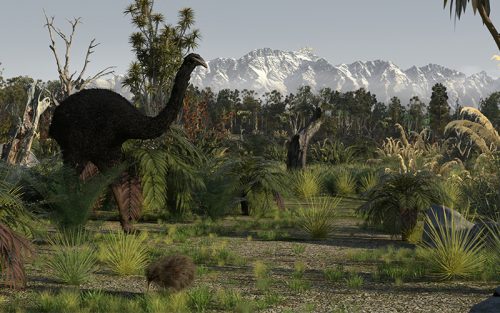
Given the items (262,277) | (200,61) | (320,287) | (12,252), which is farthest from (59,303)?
(200,61)

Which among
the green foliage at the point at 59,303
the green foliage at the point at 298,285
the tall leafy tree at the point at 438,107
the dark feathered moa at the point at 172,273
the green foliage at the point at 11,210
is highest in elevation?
the tall leafy tree at the point at 438,107

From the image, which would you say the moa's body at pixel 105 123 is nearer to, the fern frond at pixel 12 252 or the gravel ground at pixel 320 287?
the gravel ground at pixel 320 287

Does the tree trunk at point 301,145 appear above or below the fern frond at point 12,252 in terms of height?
above

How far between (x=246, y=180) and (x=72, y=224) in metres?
5.23

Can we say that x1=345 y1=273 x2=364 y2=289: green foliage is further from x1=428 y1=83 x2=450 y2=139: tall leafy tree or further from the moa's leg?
x1=428 y1=83 x2=450 y2=139: tall leafy tree

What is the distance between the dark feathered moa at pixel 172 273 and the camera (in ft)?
17.9

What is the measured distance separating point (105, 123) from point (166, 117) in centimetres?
94

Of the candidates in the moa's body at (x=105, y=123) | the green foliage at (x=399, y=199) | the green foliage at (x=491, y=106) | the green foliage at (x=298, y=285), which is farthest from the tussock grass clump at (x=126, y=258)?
the green foliage at (x=491, y=106)

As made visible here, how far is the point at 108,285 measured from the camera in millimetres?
6254

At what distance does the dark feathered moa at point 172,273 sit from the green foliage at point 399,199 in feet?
15.2

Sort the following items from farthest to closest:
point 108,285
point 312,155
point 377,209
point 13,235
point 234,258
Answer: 1. point 312,155
2. point 377,209
3. point 234,258
4. point 108,285
5. point 13,235

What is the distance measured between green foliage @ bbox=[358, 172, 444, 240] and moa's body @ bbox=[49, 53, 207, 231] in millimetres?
3522

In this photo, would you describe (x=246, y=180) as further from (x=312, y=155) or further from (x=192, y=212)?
(x=312, y=155)

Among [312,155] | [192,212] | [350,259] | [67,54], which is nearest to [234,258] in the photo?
[350,259]
